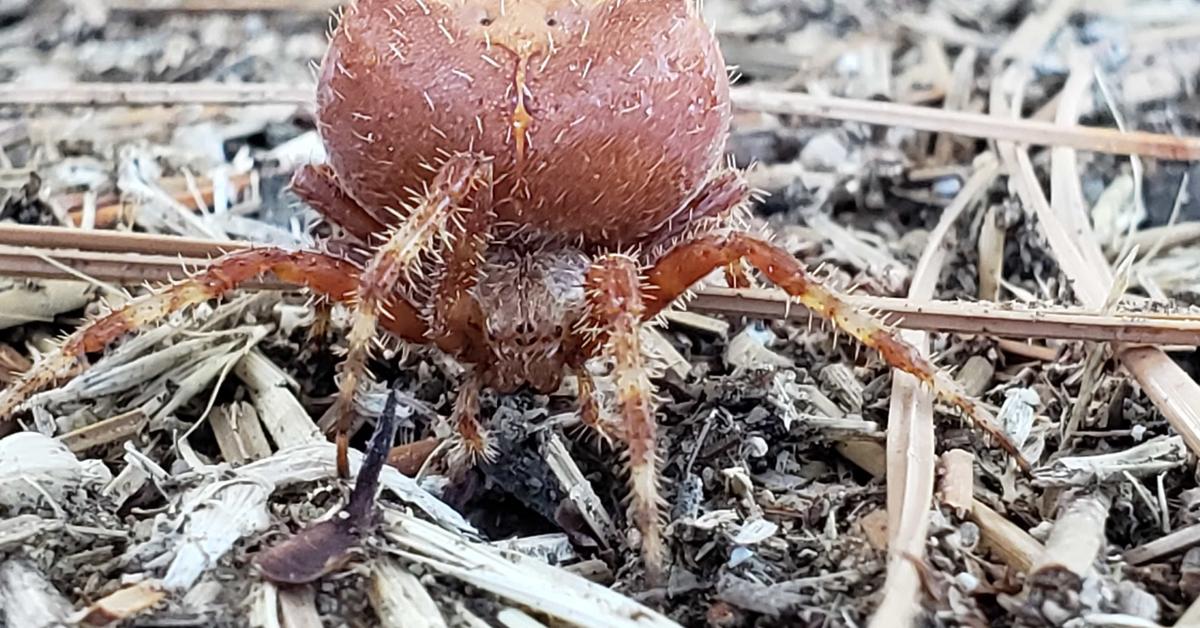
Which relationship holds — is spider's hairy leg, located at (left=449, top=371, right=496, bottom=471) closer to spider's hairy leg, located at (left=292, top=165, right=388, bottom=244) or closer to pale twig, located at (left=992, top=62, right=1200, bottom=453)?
spider's hairy leg, located at (left=292, top=165, right=388, bottom=244)

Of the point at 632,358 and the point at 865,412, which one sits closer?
the point at 632,358

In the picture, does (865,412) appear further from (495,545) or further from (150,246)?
(150,246)

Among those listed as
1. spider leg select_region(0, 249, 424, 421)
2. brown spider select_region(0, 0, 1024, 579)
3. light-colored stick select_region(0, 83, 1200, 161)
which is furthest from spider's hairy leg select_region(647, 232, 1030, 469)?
light-colored stick select_region(0, 83, 1200, 161)

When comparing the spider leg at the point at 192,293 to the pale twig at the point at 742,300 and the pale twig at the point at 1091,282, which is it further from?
the pale twig at the point at 1091,282

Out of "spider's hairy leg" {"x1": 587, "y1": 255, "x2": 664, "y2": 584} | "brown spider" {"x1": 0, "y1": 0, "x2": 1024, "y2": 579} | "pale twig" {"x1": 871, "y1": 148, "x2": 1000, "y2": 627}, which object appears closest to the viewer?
"pale twig" {"x1": 871, "y1": 148, "x2": 1000, "y2": 627}

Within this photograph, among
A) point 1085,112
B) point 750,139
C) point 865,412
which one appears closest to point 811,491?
point 865,412

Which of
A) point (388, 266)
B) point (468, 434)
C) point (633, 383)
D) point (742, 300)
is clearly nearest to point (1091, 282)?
point (742, 300)

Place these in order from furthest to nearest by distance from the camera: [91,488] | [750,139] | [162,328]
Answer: [750,139], [162,328], [91,488]
